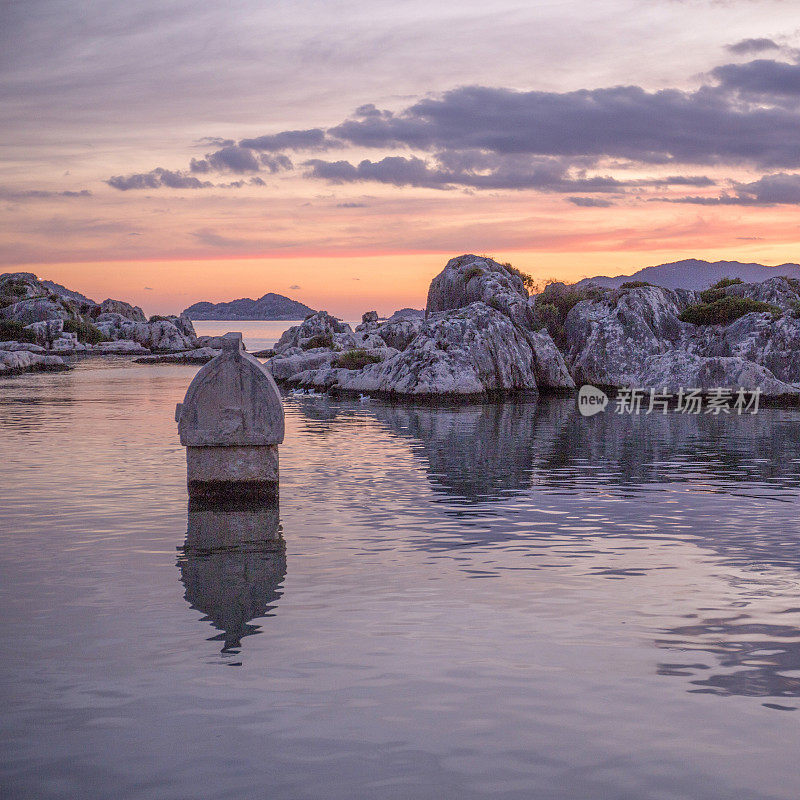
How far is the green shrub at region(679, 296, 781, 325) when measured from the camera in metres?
59.3

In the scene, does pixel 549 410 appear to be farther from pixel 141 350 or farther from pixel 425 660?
pixel 141 350

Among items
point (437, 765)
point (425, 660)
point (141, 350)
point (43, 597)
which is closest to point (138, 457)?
point (43, 597)

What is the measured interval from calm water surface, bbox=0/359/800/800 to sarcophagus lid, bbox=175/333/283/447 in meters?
1.56

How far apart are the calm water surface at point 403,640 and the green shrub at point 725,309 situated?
3972cm

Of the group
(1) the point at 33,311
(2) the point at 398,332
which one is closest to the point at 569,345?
(2) the point at 398,332

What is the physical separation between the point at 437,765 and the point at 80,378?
68791 millimetres

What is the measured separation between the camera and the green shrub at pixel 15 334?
130 meters

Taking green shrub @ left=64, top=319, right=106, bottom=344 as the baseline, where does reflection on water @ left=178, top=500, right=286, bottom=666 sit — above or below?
below

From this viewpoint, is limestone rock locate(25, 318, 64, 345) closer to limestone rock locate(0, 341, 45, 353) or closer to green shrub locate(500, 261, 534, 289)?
limestone rock locate(0, 341, 45, 353)

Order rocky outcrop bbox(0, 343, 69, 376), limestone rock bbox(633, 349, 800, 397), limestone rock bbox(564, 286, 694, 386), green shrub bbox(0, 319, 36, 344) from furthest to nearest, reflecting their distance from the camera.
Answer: green shrub bbox(0, 319, 36, 344) → rocky outcrop bbox(0, 343, 69, 376) → limestone rock bbox(564, 286, 694, 386) → limestone rock bbox(633, 349, 800, 397)

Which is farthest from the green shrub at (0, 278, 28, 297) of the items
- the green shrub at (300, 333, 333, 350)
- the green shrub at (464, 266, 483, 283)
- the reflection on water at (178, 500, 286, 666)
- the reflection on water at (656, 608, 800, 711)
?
the reflection on water at (656, 608, 800, 711)

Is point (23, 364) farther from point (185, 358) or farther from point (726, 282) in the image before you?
point (726, 282)

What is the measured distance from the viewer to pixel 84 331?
5984 inches

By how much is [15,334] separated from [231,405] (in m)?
122
